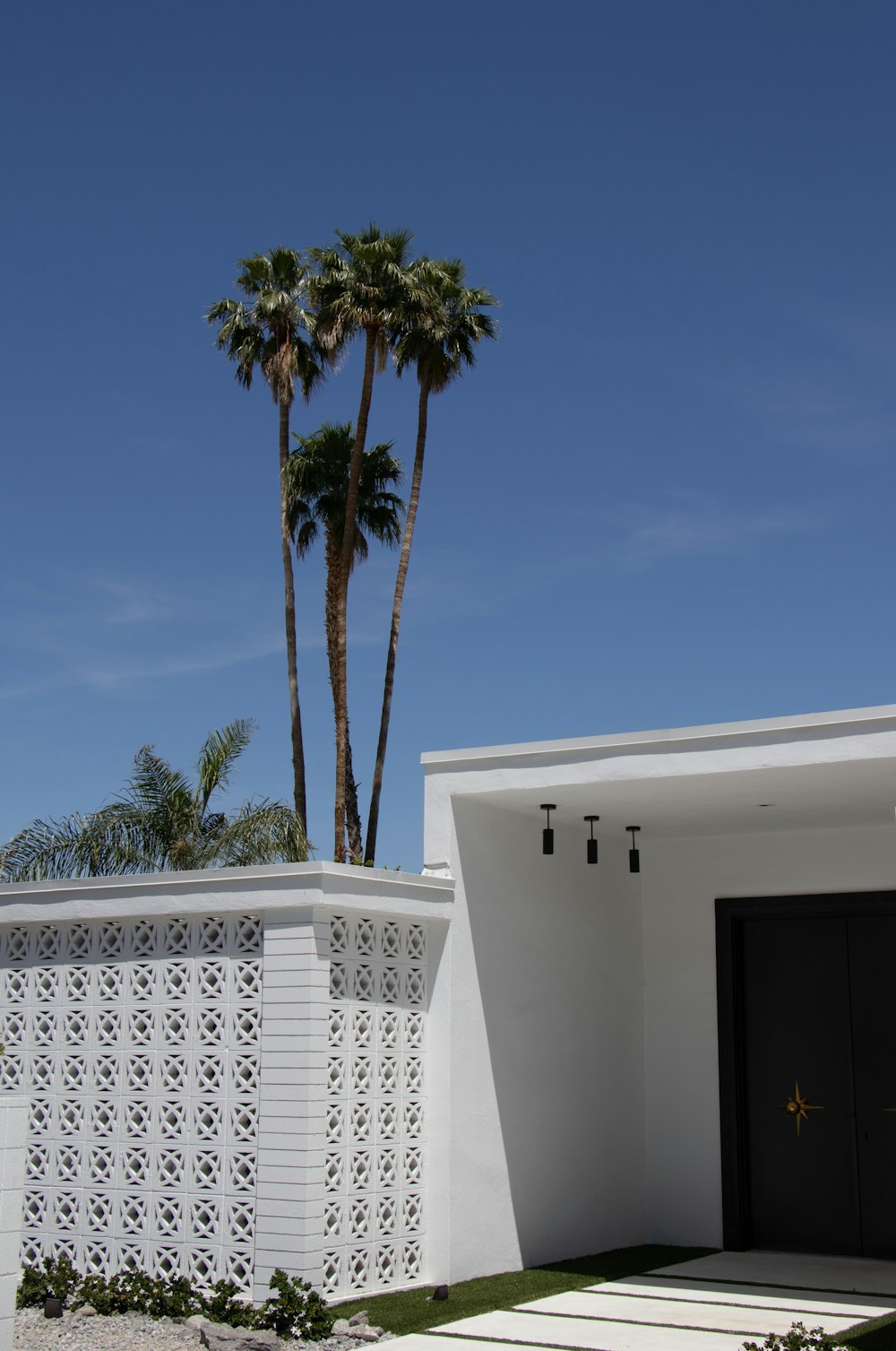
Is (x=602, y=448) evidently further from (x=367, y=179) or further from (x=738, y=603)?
(x=367, y=179)

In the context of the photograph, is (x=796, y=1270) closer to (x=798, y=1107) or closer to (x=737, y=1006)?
(x=798, y=1107)

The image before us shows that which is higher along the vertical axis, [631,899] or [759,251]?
[759,251]

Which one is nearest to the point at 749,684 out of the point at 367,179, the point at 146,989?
the point at 367,179

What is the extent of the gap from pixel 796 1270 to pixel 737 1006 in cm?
201

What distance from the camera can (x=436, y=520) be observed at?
2278 centimetres

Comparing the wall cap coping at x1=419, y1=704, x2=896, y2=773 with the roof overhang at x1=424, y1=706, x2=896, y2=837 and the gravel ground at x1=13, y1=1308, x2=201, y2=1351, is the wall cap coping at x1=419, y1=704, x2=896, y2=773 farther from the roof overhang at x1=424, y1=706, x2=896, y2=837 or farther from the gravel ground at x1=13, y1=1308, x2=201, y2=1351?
the gravel ground at x1=13, y1=1308, x2=201, y2=1351

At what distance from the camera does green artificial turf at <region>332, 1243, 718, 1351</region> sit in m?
7.31

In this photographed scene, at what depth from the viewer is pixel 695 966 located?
1070 centimetres

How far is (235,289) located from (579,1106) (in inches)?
615

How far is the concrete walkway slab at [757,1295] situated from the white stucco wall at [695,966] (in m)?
1.62

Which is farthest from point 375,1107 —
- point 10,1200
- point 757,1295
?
point 10,1200

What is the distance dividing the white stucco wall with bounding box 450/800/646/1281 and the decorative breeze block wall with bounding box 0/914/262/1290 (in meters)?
1.38

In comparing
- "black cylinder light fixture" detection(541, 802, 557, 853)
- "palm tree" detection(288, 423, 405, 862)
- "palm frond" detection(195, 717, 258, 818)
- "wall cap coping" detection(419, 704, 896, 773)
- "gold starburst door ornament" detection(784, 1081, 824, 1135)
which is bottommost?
"gold starburst door ornament" detection(784, 1081, 824, 1135)

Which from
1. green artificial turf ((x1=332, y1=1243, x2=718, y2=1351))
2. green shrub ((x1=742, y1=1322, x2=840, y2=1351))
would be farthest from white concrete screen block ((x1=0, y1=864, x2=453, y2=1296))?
green shrub ((x1=742, y1=1322, x2=840, y2=1351))
